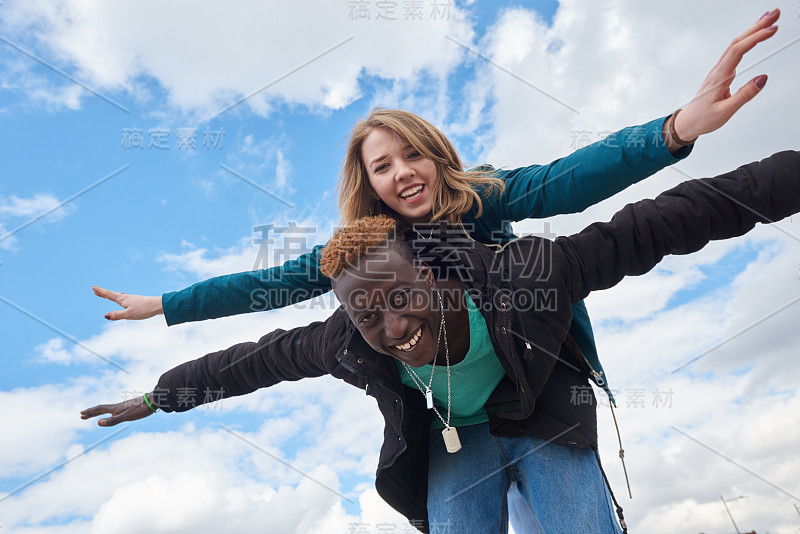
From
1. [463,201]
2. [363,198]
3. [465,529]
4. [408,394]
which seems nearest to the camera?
[465,529]

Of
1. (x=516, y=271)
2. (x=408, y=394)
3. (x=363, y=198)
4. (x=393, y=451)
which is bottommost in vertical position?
(x=393, y=451)

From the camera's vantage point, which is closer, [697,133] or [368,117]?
[697,133]

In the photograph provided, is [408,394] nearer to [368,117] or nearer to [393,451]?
[393,451]

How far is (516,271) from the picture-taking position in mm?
3125

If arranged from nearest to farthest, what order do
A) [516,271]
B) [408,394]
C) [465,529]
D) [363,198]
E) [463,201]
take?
1. [516,271]
2. [465,529]
3. [408,394]
4. [463,201]
5. [363,198]

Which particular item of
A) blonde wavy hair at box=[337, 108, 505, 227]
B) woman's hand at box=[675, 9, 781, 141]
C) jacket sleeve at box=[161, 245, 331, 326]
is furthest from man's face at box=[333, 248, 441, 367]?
woman's hand at box=[675, 9, 781, 141]

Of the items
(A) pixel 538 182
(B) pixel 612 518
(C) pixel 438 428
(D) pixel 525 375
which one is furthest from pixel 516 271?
(B) pixel 612 518

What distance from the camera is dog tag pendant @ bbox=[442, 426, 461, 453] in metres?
3.31

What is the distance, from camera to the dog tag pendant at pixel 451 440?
331cm

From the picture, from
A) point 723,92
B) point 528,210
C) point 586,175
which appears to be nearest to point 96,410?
point 528,210

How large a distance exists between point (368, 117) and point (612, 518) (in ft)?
10.4

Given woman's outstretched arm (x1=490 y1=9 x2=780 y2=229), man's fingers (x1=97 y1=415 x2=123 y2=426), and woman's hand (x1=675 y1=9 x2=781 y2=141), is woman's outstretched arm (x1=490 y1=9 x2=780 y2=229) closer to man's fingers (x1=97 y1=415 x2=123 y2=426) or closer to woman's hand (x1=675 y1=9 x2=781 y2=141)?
woman's hand (x1=675 y1=9 x2=781 y2=141)

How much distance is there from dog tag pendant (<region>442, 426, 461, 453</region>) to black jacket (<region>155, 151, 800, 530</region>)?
0.84ft

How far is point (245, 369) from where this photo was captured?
4094 millimetres
